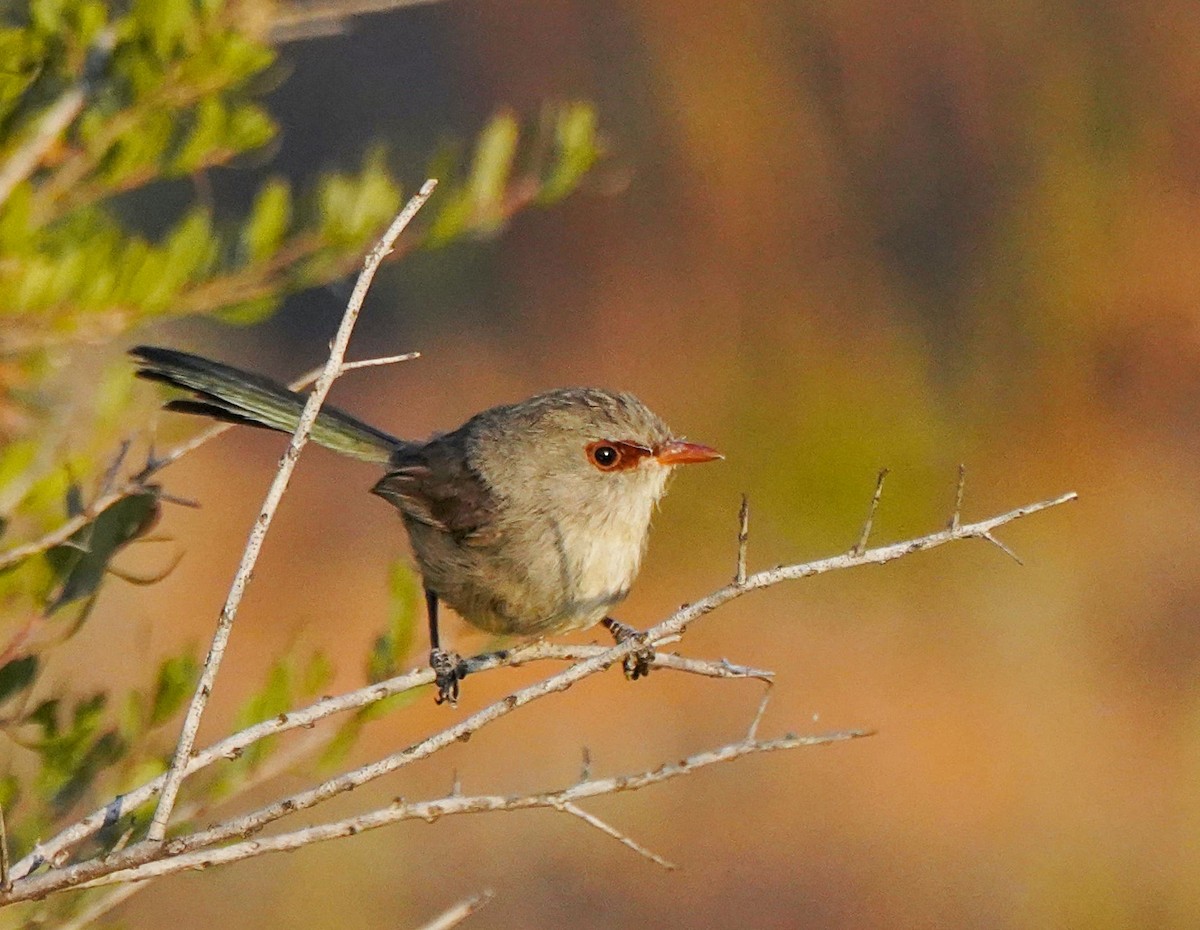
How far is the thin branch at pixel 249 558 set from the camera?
89.9 inches

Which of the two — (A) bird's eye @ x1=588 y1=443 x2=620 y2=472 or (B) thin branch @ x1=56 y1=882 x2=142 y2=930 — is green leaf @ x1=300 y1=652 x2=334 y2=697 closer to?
(B) thin branch @ x1=56 y1=882 x2=142 y2=930

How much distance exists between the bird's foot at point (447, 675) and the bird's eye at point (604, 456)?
68cm

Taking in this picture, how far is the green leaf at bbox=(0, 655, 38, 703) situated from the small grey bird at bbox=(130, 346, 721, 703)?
948 mm

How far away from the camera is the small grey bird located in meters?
4.22

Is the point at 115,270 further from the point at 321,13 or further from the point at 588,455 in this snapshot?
the point at 588,455

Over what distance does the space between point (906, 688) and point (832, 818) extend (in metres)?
1.30

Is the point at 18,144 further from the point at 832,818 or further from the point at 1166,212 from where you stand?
the point at 1166,212

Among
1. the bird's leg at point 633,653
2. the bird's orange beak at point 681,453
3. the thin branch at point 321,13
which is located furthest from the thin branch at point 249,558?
the bird's orange beak at point 681,453

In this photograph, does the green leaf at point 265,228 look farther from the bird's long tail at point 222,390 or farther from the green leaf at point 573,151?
the green leaf at point 573,151

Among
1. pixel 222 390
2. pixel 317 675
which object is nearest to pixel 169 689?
pixel 317 675

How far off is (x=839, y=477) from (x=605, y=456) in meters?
7.05

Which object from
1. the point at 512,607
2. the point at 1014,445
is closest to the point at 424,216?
the point at 512,607

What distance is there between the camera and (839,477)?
11.3 metres

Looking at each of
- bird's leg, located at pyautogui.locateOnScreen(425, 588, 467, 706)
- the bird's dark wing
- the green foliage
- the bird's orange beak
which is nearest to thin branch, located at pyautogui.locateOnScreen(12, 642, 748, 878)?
bird's leg, located at pyautogui.locateOnScreen(425, 588, 467, 706)
